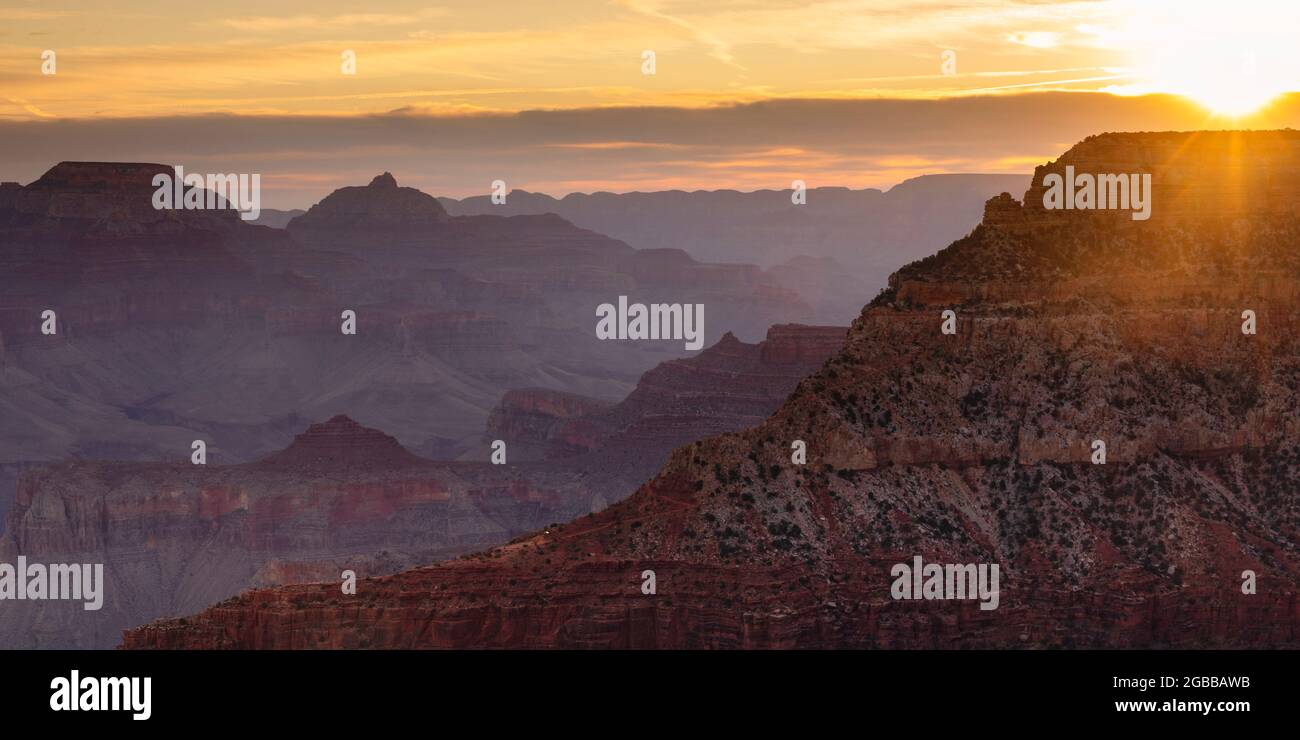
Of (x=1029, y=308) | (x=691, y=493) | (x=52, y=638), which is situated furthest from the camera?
(x=52, y=638)

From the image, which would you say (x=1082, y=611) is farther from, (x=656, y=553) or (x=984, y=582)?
(x=656, y=553)

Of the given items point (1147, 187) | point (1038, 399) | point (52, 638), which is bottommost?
point (52, 638)

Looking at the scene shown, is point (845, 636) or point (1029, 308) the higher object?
point (1029, 308)

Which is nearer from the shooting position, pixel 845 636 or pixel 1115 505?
pixel 845 636

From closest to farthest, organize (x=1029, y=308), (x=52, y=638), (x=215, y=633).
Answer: (x=215, y=633) → (x=1029, y=308) → (x=52, y=638)

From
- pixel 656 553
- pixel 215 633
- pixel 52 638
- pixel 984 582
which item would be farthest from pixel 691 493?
pixel 52 638

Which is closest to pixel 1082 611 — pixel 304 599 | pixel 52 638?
pixel 304 599

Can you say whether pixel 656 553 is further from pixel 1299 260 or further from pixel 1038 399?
pixel 1299 260
